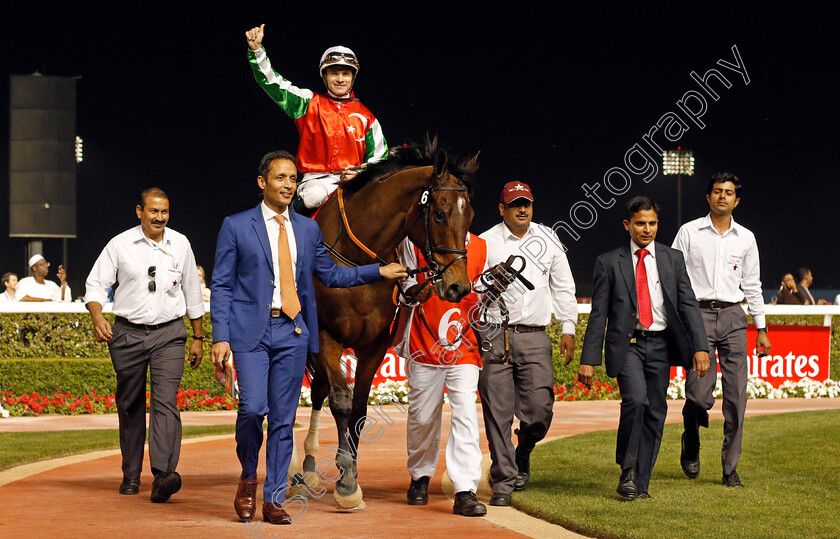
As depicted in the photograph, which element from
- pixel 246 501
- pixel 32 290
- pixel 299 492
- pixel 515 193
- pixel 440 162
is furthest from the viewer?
pixel 32 290

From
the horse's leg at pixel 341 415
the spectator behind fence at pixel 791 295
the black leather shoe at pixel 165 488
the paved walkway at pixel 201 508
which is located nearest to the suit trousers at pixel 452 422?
the paved walkway at pixel 201 508

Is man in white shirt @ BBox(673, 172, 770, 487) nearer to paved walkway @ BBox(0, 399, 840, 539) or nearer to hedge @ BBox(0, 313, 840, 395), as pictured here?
paved walkway @ BBox(0, 399, 840, 539)

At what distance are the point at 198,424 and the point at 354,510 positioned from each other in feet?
15.1

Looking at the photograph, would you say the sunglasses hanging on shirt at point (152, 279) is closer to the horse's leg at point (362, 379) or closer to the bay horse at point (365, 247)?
the bay horse at point (365, 247)

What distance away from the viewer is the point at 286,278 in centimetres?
469

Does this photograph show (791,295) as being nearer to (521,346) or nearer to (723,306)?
(723,306)

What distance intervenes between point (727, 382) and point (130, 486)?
3.53 metres

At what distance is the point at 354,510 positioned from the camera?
5.15m

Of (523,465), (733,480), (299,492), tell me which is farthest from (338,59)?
(733,480)

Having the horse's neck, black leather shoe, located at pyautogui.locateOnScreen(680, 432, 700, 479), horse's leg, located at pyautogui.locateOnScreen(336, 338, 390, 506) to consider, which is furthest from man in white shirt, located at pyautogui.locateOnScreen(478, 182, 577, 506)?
black leather shoe, located at pyautogui.locateOnScreen(680, 432, 700, 479)

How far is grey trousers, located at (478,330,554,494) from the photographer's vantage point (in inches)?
216

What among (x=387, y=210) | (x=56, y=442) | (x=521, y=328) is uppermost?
(x=387, y=210)

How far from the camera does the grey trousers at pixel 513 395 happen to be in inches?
216

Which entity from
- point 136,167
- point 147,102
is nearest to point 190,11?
point 147,102
